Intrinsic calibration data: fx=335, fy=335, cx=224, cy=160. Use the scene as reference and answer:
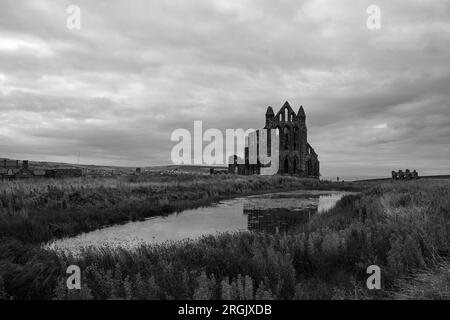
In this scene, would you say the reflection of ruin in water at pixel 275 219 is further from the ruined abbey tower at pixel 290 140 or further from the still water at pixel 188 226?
the ruined abbey tower at pixel 290 140

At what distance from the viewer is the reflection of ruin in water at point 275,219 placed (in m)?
12.9

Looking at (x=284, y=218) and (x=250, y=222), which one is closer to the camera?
(x=250, y=222)

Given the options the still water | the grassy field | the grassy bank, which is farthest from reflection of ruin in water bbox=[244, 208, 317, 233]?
the grassy bank

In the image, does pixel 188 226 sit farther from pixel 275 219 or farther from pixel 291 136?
pixel 291 136

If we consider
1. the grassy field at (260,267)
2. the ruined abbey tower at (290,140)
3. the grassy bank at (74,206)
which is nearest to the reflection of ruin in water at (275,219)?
the grassy field at (260,267)

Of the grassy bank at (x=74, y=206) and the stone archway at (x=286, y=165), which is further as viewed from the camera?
the stone archway at (x=286, y=165)

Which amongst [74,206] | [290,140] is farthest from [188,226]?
[290,140]

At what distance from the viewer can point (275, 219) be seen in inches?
605

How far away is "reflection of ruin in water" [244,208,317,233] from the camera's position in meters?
12.9

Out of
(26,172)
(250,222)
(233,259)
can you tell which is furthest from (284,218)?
(26,172)

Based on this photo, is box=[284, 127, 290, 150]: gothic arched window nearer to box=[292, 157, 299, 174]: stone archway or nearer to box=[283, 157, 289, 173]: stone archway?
box=[283, 157, 289, 173]: stone archway

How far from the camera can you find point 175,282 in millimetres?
4504
